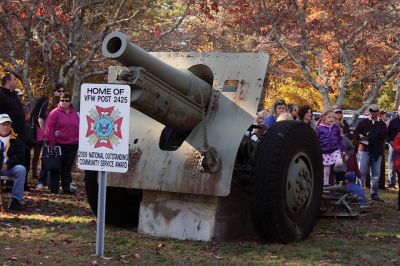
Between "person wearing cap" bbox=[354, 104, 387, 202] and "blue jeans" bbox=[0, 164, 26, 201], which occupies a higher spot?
"person wearing cap" bbox=[354, 104, 387, 202]

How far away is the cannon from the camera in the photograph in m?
6.71

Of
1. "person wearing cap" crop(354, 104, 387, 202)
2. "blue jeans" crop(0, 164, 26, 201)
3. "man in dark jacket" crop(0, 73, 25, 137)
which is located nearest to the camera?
"blue jeans" crop(0, 164, 26, 201)

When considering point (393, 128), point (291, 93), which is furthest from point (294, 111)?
point (291, 93)

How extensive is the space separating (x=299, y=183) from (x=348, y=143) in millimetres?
4642

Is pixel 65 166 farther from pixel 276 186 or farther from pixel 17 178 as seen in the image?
pixel 276 186

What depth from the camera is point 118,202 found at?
7.84m

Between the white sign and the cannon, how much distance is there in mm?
251

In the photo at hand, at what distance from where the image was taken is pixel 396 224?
356 inches

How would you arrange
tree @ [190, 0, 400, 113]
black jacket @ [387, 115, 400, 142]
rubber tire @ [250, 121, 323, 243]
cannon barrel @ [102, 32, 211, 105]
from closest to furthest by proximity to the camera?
cannon barrel @ [102, 32, 211, 105]
rubber tire @ [250, 121, 323, 243]
black jacket @ [387, 115, 400, 142]
tree @ [190, 0, 400, 113]

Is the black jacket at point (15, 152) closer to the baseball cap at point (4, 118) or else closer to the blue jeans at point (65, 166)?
the baseball cap at point (4, 118)

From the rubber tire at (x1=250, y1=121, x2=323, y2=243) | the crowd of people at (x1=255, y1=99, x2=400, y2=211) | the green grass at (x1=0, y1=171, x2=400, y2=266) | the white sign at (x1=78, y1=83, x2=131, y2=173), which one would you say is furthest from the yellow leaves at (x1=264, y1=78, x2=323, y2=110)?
the white sign at (x1=78, y1=83, x2=131, y2=173)

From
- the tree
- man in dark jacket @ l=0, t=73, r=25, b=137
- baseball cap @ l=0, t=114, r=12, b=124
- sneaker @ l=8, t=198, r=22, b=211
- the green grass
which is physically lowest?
the green grass

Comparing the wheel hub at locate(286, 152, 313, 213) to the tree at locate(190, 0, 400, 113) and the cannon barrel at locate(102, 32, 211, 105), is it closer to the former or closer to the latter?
the cannon barrel at locate(102, 32, 211, 105)

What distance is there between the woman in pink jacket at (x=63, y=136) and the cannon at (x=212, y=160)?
10.0ft
